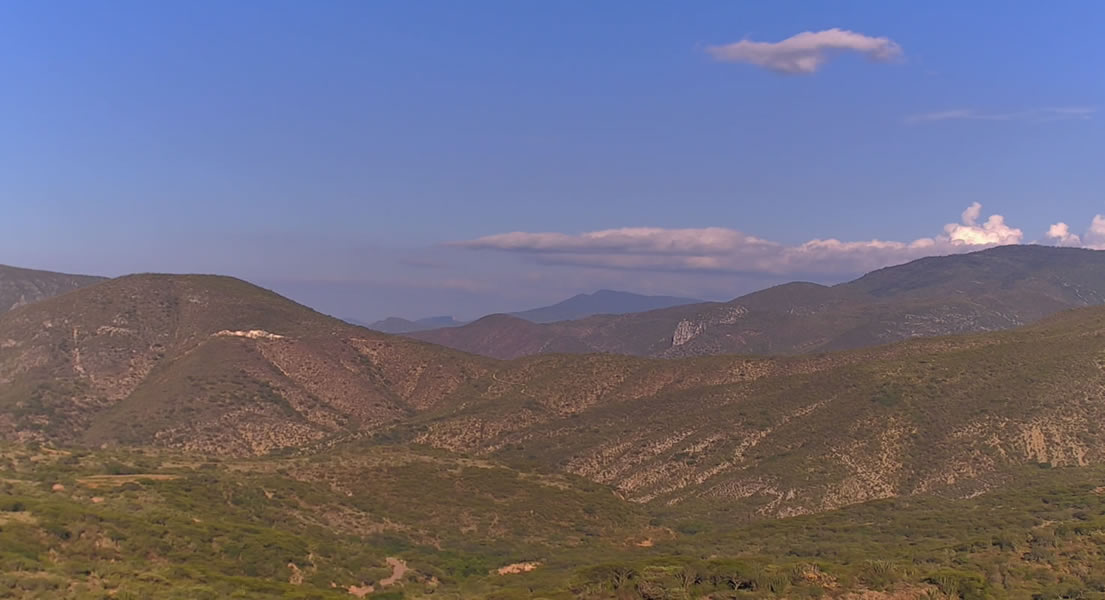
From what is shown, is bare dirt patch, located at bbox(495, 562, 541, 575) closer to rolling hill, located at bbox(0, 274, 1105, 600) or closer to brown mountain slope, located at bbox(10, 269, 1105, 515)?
rolling hill, located at bbox(0, 274, 1105, 600)

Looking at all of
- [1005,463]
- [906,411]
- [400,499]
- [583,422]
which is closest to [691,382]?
[583,422]

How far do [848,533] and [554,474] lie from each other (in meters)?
41.1

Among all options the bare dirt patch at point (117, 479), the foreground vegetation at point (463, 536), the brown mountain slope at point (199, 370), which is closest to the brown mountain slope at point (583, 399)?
the brown mountain slope at point (199, 370)

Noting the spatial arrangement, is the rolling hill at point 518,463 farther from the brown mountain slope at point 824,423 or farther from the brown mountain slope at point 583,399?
the brown mountain slope at point 583,399

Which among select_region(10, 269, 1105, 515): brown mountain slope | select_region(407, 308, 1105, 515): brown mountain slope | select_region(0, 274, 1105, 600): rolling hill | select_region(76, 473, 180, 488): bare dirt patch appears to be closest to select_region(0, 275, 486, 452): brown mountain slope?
select_region(10, 269, 1105, 515): brown mountain slope

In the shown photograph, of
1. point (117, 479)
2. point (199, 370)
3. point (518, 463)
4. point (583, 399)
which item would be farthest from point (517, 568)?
point (199, 370)

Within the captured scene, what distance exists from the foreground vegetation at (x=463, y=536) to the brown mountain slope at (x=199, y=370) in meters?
35.4

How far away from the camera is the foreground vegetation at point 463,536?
46250 mm

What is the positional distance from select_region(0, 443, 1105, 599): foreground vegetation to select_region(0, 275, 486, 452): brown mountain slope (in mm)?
35436

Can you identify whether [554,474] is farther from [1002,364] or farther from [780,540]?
[1002,364]

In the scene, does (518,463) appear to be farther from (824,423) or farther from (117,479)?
(117,479)

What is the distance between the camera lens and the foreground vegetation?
46.2 metres

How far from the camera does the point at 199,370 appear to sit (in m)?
149

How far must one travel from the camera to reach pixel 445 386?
538 ft
